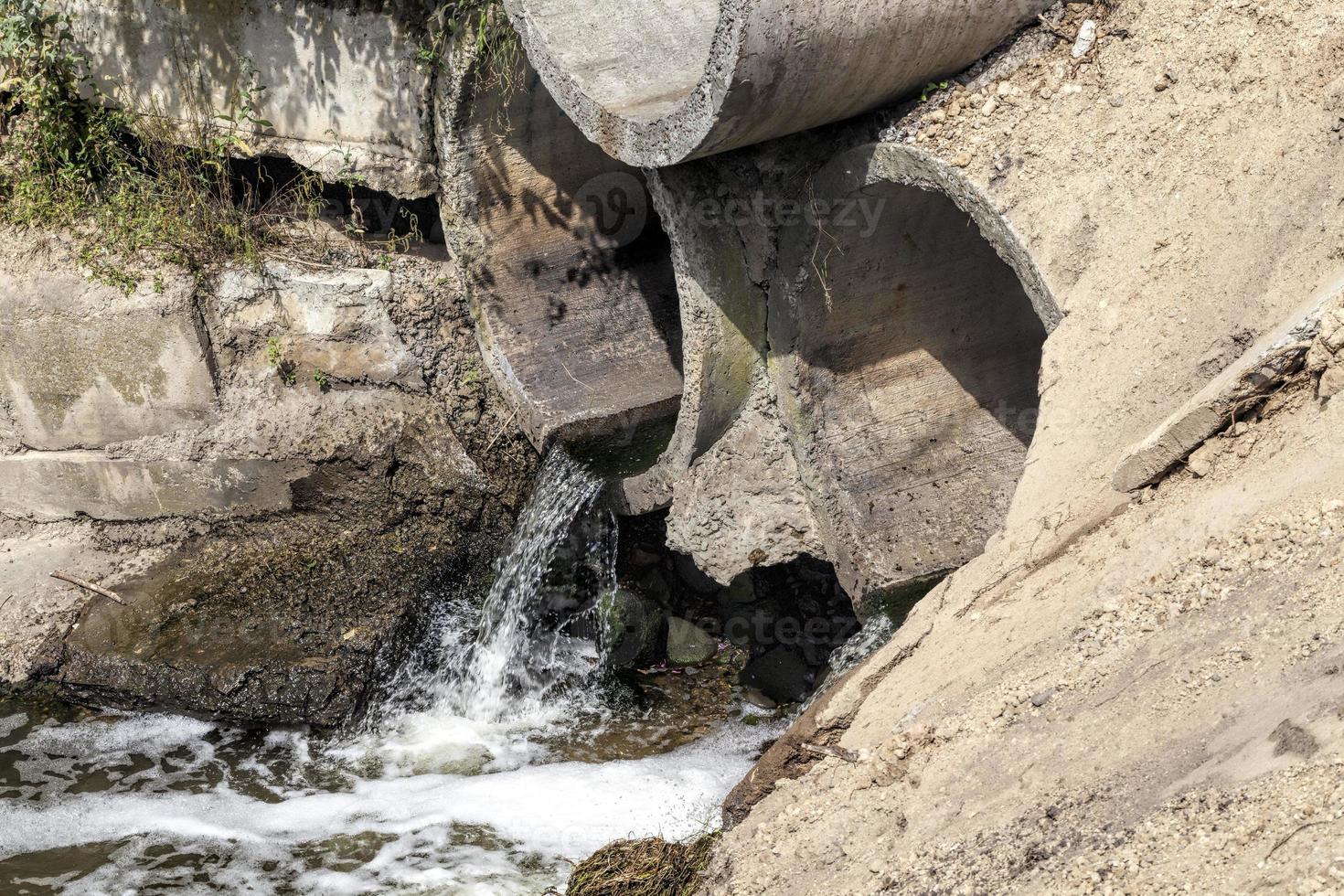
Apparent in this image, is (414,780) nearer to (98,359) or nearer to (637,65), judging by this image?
(98,359)

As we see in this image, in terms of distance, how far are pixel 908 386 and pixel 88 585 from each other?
3.96 metres

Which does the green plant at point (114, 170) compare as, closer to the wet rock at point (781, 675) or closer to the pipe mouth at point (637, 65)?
the pipe mouth at point (637, 65)

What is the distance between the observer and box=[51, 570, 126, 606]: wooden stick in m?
5.88

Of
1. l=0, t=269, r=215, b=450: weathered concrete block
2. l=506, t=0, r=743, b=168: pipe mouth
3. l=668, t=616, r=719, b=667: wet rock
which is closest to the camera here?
l=506, t=0, r=743, b=168: pipe mouth

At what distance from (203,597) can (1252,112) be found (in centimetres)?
474

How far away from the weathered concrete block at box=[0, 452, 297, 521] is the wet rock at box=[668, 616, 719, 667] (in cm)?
199

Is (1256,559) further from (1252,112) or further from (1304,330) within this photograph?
(1252,112)

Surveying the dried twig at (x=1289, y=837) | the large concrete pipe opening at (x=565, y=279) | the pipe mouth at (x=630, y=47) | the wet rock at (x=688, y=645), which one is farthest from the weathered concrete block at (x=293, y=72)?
the dried twig at (x=1289, y=837)

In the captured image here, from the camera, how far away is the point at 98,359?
5.96 meters

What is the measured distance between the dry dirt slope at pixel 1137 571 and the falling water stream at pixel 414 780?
166 centimetres

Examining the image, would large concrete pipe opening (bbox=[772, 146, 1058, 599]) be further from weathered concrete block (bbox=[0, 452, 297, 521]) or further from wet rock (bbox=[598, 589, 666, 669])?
weathered concrete block (bbox=[0, 452, 297, 521])

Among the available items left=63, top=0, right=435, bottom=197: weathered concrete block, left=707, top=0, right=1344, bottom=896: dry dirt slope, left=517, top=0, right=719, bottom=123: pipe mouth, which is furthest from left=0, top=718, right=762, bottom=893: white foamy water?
left=63, top=0, right=435, bottom=197: weathered concrete block

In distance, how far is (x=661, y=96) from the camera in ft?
14.5

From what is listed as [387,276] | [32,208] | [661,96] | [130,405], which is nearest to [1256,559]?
[661,96]
